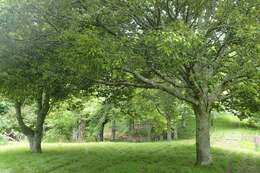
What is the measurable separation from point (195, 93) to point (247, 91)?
3635 millimetres

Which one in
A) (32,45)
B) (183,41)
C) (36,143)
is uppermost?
(32,45)

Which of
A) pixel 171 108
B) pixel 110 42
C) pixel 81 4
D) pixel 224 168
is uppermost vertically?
pixel 81 4

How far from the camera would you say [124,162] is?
78.0 feet

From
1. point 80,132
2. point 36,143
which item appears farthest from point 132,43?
point 80,132

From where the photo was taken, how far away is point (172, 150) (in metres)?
30.8

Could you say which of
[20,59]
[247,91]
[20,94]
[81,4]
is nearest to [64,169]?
[20,94]

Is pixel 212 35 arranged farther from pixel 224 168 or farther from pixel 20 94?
pixel 20 94

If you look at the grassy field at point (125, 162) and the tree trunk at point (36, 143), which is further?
the tree trunk at point (36, 143)

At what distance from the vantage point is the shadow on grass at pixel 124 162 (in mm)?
21645

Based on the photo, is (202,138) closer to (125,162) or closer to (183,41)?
(125,162)

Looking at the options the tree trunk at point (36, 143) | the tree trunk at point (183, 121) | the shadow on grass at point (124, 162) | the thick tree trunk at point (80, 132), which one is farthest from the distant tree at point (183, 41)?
the thick tree trunk at point (80, 132)

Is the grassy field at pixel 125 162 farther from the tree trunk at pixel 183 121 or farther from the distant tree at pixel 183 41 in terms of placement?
the tree trunk at pixel 183 121

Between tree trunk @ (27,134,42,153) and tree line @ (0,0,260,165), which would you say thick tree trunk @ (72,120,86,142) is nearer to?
tree trunk @ (27,134,42,153)

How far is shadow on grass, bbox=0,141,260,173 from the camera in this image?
852 inches
